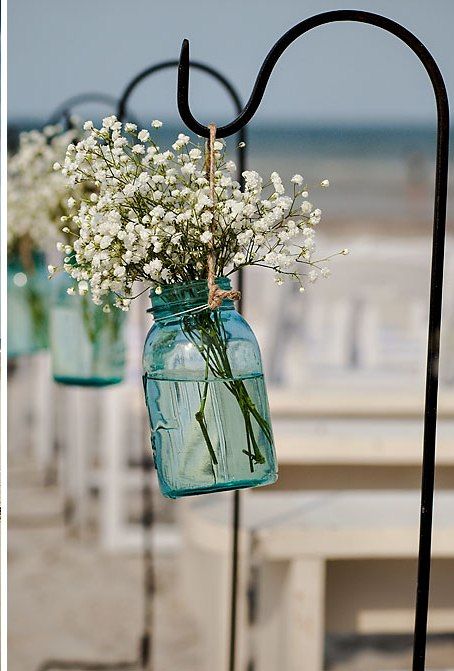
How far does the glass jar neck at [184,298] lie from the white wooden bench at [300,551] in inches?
38.0

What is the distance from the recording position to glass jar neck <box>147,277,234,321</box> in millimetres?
909

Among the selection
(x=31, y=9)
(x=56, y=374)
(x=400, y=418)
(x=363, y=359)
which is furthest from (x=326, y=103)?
(x=56, y=374)

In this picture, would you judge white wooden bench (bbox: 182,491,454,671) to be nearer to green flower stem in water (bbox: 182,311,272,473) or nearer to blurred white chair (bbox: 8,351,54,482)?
green flower stem in water (bbox: 182,311,272,473)

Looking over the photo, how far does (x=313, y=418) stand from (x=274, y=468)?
1571 mm

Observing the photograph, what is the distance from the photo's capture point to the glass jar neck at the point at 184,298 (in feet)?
2.98

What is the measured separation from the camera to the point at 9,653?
7.57 feet

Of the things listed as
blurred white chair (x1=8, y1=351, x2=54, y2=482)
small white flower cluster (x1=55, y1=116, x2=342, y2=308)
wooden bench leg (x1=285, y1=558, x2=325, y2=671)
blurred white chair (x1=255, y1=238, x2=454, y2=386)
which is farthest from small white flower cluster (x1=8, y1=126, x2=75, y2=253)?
blurred white chair (x1=255, y1=238, x2=454, y2=386)

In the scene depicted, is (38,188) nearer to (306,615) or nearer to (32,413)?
(306,615)

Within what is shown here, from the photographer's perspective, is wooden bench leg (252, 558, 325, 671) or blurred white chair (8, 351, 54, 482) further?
blurred white chair (8, 351, 54, 482)

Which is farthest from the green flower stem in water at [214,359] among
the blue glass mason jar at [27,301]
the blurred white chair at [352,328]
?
the blurred white chair at [352,328]

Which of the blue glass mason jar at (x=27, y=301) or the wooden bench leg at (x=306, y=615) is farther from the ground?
the blue glass mason jar at (x=27, y=301)

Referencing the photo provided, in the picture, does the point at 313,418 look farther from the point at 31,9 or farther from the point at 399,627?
the point at 31,9

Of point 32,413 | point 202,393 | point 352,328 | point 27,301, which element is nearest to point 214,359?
point 202,393

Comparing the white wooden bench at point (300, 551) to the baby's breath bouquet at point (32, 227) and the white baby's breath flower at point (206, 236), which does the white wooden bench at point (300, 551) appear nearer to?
the baby's breath bouquet at point (32, 227)
